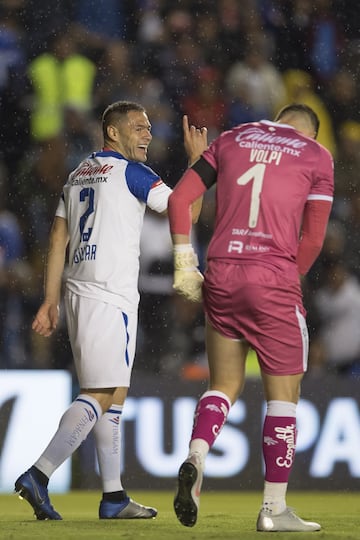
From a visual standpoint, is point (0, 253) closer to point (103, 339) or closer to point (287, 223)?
point (103, 339)

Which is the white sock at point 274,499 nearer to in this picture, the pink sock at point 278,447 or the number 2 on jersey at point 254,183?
the pink sock at point 278,447

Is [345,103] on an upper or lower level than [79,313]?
upper

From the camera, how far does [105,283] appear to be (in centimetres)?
575

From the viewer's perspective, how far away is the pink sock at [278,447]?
16.5 feet

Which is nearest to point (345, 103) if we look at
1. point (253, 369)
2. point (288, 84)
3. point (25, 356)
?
point (288, 84)

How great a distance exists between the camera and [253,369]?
30.7ft

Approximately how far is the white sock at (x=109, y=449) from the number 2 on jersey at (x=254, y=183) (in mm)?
1267

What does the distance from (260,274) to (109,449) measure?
1.29 meters

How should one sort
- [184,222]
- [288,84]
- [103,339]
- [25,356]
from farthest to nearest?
1. [288,84]
2. [25,356]
3. [103,339]
4. [184,222]

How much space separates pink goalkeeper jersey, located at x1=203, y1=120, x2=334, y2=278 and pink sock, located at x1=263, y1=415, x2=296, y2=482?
1.80 feet

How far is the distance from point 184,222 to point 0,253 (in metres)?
4.66

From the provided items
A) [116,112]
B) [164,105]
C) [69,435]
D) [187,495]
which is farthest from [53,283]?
[164,105]

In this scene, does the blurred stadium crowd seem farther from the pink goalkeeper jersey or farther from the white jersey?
the pink goalkeeper jersey

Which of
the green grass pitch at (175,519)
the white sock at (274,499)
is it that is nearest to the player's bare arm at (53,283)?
the green grass pitch at (175,519)
